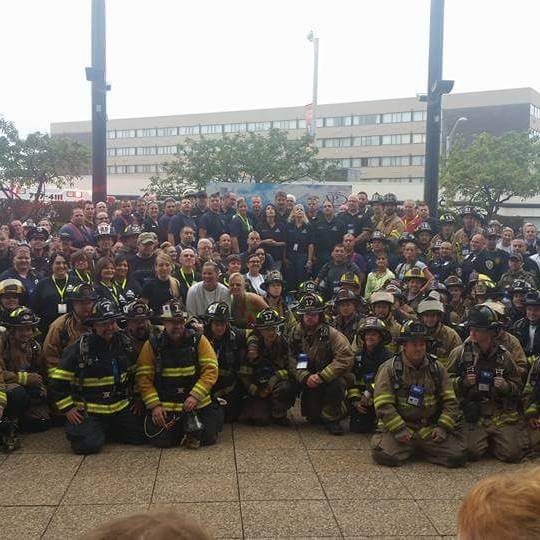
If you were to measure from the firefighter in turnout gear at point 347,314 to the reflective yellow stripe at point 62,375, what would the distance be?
10.3 feet

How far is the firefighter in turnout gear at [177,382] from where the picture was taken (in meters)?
6.25

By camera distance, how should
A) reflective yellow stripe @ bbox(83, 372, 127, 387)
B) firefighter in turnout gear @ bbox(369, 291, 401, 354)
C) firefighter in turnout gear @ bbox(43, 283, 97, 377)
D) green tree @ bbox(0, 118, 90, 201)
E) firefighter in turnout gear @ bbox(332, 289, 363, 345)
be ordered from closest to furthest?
reflective yellow stripe @ bbox(83, 372, 127, 387), firefighter in turnout gear @ bbox(43, 283, 97, 377), firefighter in turnout gear @ bbox(369, 291, 401, 354), firefighter in turnout gear @ bbox(332, 289, 363, 345), green tree @ bbox(0, 118, 90, 201)

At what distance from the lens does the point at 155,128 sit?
92312 mm

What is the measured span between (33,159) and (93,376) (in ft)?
85.0

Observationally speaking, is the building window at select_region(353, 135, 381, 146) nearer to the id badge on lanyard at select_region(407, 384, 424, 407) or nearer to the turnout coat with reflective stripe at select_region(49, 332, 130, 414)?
the id badge on lanyard at select_region(407, 384, 424, 407)

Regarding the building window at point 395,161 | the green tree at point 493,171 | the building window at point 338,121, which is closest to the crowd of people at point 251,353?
the green tree at point 493,171

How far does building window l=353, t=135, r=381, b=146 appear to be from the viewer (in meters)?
79.9

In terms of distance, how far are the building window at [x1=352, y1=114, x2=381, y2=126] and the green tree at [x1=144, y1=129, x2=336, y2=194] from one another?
4420 cm

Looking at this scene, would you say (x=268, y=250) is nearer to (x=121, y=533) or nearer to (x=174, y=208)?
(x=174, y=208)

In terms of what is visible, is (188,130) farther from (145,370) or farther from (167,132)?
(145,370)

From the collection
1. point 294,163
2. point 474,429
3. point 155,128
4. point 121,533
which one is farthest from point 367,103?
point 121,533

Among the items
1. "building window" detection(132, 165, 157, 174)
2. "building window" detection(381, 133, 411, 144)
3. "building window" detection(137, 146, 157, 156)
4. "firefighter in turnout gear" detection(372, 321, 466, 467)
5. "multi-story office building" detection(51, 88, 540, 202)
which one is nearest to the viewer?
"firefighter in turnout gear" detection(372, 321, 466, 467)

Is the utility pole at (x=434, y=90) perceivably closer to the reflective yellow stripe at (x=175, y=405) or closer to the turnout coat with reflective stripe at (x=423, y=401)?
the turnout coat with reflective stripe at (x=423, y=401)

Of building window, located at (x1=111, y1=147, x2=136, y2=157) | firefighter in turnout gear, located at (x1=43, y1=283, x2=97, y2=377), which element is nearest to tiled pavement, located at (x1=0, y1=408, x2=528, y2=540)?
firefighter in turnout gear, located at (x1=43, y1=283, x2=97, y2=377)
